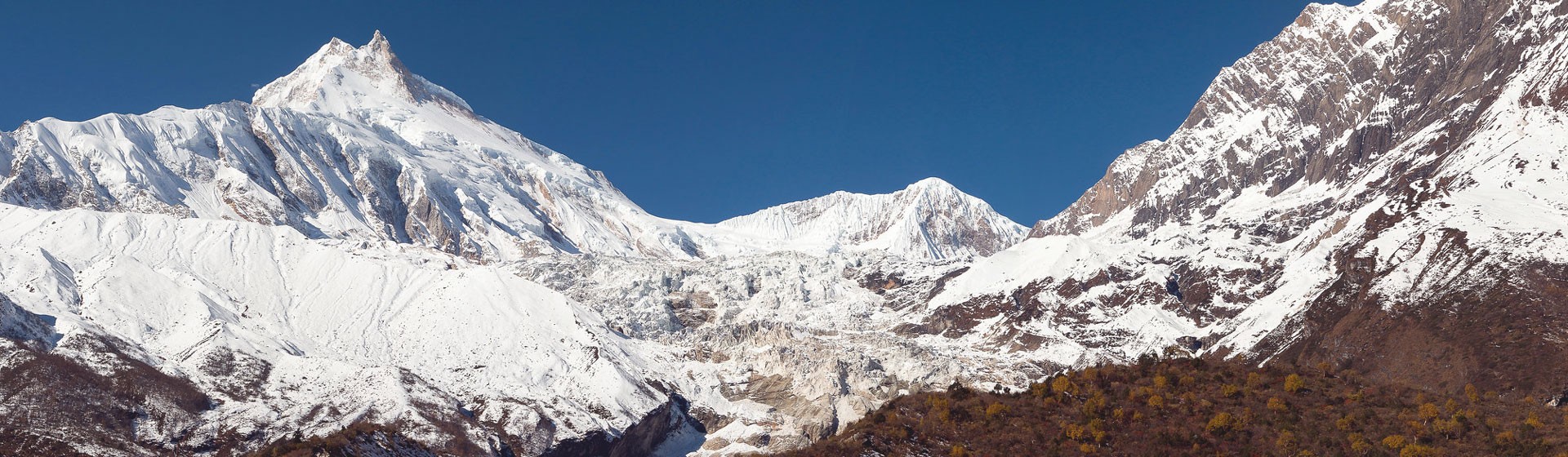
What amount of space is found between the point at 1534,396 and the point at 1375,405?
91091mm

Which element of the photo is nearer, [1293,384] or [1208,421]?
[1208,421]

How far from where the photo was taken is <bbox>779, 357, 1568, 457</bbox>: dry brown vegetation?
3118 inches

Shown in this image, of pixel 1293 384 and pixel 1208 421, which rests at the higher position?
pixel 1293 384

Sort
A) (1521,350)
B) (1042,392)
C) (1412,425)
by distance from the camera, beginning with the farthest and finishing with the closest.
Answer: (1521,350) → (1042,392) → (1412,425)

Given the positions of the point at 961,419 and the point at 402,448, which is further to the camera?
the point at 402,448

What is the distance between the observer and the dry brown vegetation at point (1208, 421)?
79188 millimetres

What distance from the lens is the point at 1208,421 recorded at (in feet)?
276

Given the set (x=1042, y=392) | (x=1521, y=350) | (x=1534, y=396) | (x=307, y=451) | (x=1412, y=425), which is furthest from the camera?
(x=1521, y=350)

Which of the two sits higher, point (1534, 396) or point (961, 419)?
point (1534, 396)

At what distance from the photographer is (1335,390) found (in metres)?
89.8

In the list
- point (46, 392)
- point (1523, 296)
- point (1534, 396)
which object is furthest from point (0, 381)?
point (1523, 296)

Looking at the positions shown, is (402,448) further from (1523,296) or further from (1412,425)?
(1523,296)

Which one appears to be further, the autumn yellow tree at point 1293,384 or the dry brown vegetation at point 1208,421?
the autumn yellow tree at point 1293,384

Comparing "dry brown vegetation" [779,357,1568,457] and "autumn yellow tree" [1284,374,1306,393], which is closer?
"dry brown vegetation" [779,357,1568,457]
